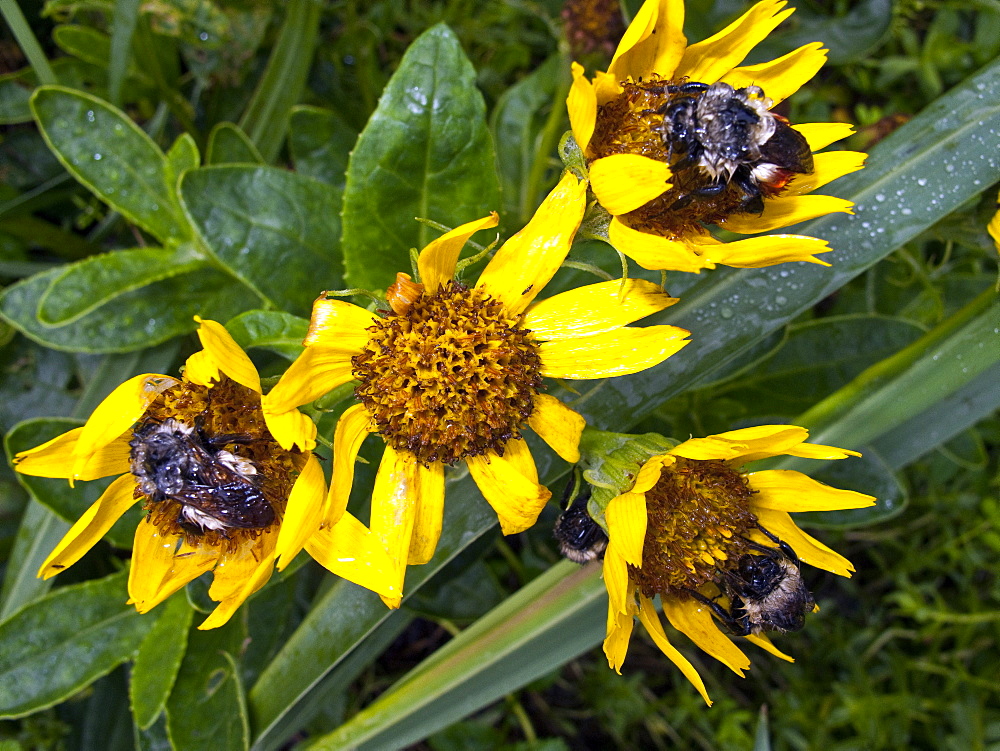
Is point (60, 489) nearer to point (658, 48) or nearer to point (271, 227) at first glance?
point (271, 227)

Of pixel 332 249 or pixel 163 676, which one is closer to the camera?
pixel 163 676

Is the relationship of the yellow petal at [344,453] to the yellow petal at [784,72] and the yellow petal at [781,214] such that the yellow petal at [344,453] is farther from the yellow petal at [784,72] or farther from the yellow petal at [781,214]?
the yellow petal at [784,72]

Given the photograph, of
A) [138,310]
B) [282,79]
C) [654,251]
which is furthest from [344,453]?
[282,79]

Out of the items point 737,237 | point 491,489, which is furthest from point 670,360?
point 491,489

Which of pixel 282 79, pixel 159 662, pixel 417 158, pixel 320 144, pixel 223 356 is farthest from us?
pixel 282 79

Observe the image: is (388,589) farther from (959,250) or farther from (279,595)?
(959,250)

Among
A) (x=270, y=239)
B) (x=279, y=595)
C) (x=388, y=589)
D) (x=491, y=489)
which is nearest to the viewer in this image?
(x=388, y=589)

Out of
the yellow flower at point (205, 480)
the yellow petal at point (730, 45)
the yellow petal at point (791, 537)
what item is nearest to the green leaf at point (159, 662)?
the yellow flower at point (205, 480)
